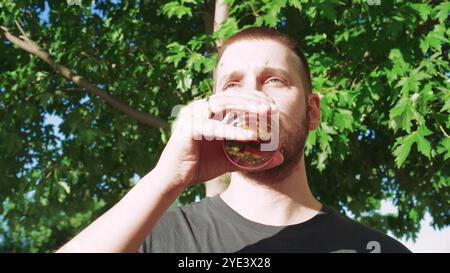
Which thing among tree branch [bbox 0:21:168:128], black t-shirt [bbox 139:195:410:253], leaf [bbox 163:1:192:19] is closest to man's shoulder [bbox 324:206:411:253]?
black t-shirt [bbox 139:195:410:253]

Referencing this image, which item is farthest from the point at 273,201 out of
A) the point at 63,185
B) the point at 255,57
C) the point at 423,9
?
the point at 63,185

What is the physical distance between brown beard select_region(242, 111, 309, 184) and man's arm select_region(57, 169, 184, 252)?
1.76 feet

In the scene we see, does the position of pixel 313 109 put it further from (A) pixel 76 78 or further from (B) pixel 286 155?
(A) pixel 76 78

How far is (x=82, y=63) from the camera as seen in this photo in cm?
788

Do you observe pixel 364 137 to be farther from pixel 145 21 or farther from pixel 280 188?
pixel 280 188

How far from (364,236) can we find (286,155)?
1.60ft

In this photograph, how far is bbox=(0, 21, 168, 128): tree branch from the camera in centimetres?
766

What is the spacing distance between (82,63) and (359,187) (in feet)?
15.7

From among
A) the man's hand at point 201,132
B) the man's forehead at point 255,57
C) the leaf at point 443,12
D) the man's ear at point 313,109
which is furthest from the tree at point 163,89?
the man's hand at point 201,132

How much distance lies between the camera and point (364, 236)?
7.79 ft

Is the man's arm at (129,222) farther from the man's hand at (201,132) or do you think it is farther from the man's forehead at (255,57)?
the man's forehead at (255,57)
